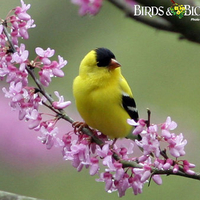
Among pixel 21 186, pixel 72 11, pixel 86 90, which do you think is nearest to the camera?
pixel 86 90

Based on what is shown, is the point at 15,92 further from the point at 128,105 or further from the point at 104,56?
the point at 128,105

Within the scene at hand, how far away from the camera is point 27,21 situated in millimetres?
2162

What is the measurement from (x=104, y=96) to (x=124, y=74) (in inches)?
188

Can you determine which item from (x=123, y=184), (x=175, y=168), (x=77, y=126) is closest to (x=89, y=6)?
(x=175, y=168)

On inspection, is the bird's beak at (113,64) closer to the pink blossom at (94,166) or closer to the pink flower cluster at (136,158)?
the pink flower cluster at (136,158)

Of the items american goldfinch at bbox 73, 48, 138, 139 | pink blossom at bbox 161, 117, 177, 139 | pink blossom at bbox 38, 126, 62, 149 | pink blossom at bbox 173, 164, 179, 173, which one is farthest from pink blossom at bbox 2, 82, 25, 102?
pink blossom at bbox 173, 164, 179, 173

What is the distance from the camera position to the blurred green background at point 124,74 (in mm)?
5172

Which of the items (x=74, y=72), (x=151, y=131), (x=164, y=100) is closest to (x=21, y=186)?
(x=74, y=72)

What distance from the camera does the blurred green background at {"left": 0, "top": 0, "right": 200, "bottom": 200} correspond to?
5.17 metres

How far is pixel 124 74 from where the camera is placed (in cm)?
723

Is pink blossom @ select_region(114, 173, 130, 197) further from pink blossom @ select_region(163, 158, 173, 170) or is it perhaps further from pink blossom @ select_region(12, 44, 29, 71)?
pink blossom @ select_region(12, 44, 29, 71)

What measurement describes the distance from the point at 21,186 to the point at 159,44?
13.6ft

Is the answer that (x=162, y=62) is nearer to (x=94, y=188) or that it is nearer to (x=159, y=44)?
(x=159, y=44)

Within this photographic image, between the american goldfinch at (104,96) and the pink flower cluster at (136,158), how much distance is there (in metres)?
0.38
